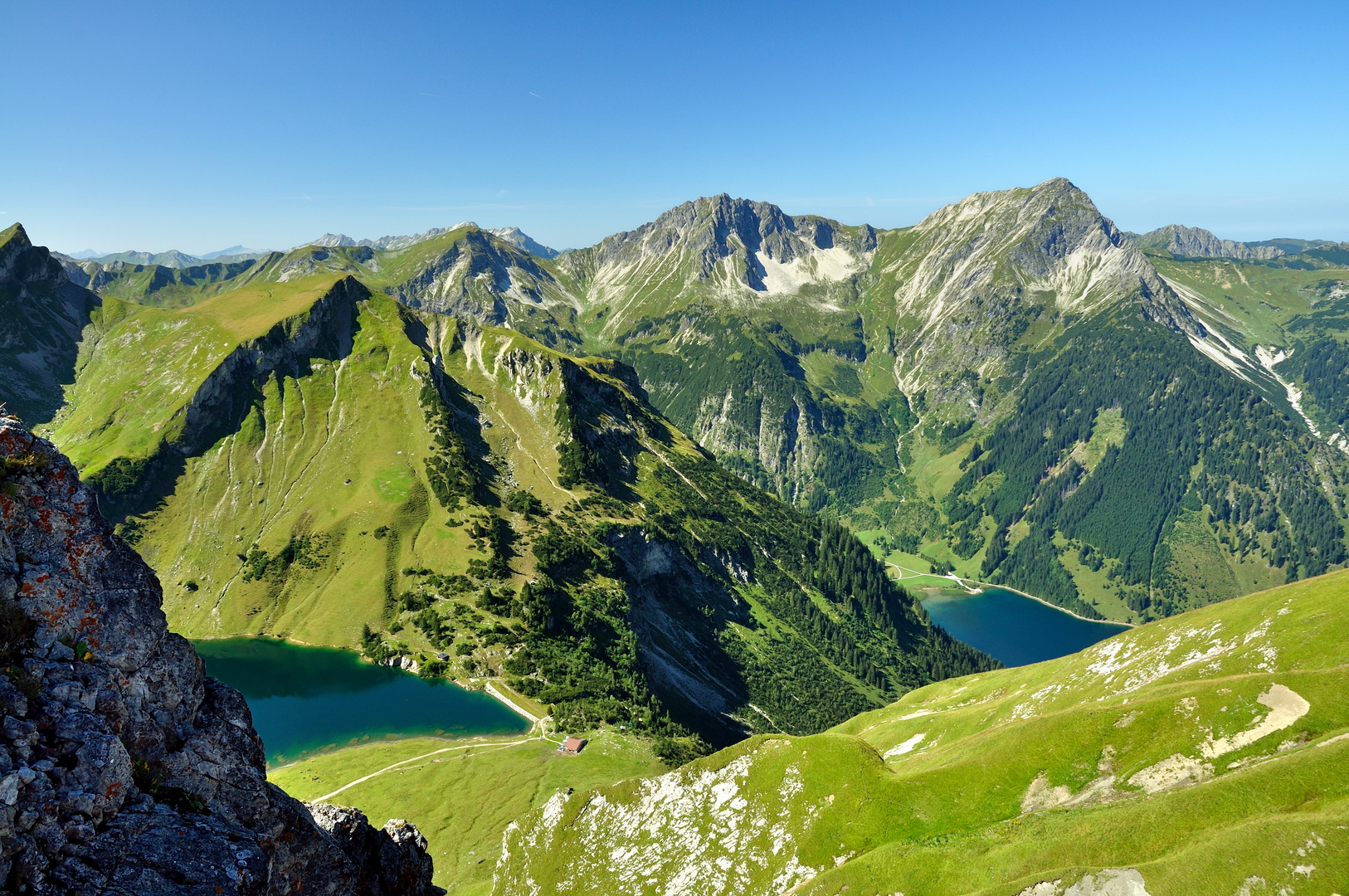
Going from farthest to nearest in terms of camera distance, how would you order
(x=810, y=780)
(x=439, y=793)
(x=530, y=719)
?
(x=530, y=719)
(x=439, y=793)
(x=810, y=780)

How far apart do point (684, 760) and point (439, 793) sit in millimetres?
39900

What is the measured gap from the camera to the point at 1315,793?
35.5 meters

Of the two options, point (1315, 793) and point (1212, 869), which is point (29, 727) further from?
point (1315, 793)

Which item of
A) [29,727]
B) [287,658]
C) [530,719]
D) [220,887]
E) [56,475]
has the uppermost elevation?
[56,475]

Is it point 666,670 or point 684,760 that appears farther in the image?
point 666,670

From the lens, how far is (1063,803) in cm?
4812

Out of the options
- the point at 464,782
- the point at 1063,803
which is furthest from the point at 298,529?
the point at 1063,803

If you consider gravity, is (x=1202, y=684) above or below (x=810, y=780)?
above

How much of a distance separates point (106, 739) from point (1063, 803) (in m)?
59.3

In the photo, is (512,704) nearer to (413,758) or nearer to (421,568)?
(413,758)

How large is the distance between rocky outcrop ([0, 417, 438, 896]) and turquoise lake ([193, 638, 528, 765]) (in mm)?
98354

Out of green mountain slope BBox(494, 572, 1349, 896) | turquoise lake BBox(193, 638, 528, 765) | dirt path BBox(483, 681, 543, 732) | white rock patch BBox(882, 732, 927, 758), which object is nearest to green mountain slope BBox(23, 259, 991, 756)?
dirt path BBox(483, 681, 543, 732)

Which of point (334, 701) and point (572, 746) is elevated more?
point (334, 701)

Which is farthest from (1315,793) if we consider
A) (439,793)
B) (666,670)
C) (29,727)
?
(666,670)
